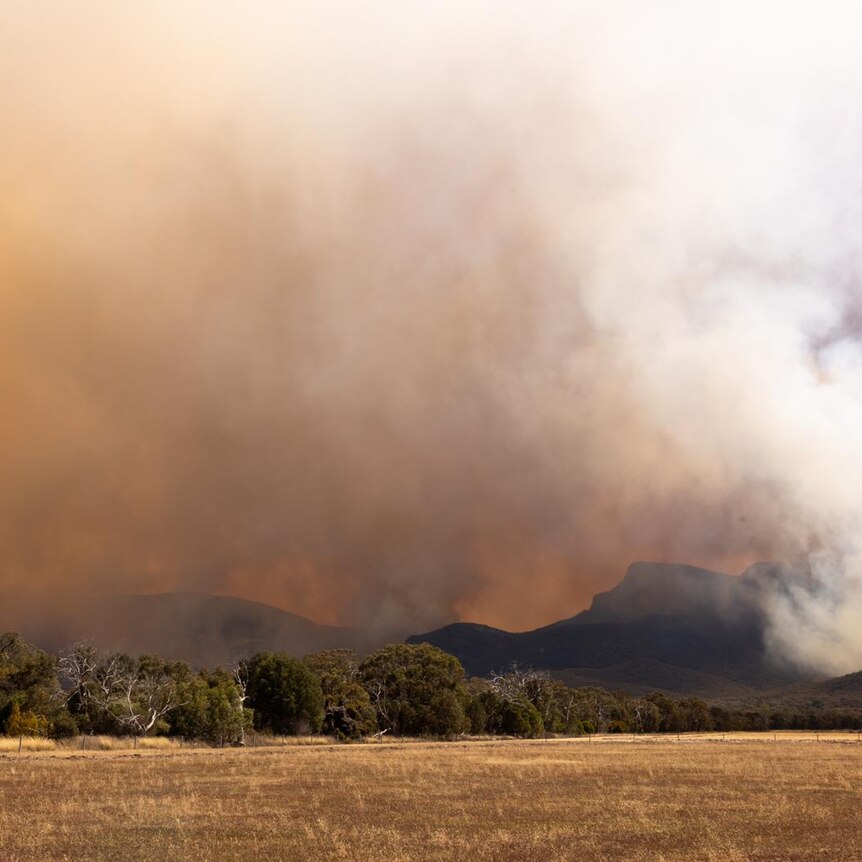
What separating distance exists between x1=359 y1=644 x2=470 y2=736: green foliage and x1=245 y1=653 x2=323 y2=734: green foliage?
2087cm

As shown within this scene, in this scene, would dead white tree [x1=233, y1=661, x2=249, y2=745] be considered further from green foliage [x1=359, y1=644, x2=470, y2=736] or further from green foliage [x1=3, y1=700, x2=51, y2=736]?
green foliage [x1=359, y1=644, x2=470, y2=736]

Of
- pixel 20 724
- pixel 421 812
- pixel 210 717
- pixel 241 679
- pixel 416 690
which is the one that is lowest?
pixel 421 812

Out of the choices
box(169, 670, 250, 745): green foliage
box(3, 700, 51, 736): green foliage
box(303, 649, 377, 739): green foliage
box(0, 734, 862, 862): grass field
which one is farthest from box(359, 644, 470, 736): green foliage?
box(0, 734, 862, 862): grass field

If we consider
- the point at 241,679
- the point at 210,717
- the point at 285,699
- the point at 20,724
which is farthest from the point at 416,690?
the point at 20,724

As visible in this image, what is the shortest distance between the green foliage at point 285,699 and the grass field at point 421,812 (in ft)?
162

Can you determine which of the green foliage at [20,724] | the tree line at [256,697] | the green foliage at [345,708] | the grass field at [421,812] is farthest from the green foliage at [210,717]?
the grass field at [421,812]

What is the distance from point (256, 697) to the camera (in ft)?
367

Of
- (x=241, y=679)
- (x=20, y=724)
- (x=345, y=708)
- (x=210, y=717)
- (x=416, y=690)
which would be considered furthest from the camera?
(x=416, y=690)

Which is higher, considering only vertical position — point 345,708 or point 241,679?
point 241,679

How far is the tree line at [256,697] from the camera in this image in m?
95.2

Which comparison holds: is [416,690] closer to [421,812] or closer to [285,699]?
[285,699]

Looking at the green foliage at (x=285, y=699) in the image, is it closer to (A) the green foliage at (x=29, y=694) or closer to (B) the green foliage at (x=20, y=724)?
→ (A) the green foliage at (x=29, y=694)

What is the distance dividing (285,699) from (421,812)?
260ft

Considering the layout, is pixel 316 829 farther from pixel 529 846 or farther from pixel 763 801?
pixel 763 801
